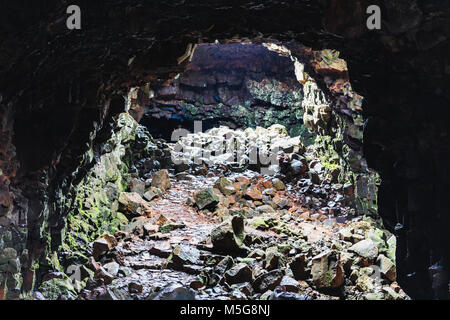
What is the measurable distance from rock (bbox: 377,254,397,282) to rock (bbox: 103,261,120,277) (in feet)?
13.7

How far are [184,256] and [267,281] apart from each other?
1.44m

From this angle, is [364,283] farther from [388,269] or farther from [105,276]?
[105,276]

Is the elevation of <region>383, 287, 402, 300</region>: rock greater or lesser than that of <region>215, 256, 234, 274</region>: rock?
lesser

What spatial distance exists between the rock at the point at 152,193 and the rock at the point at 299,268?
5.16 metres

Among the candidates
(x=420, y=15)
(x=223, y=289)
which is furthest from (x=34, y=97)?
(x=420, y=15)

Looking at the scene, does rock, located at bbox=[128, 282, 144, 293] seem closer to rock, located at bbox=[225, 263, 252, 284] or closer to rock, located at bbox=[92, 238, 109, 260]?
rock, located at bbox=[225, 263, 252, 284]

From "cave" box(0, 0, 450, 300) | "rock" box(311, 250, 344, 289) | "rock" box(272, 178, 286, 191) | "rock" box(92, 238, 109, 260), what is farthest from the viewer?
"rock" box(272, 178, 286, 191)

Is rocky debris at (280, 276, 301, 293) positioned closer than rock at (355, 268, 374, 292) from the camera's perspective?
Yes

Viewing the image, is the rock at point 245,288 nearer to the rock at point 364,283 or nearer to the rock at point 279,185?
the rock at point 364,283

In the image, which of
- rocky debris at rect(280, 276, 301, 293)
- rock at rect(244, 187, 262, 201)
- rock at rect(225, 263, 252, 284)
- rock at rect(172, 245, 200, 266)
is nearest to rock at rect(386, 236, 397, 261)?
rocky debris at rect(280, 276, 301, 293)

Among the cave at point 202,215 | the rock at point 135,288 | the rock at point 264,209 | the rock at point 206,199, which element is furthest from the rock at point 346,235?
the rock at point 135,288

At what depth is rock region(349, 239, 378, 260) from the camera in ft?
19.7

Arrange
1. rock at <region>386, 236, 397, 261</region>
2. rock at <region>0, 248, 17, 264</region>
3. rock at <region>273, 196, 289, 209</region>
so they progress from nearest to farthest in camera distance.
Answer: rock at <region>0, 248, 17, 264</region> → rock at <region>386, 236, 397, 261</region> → rock at <region>273, 196, 289, 209</region>

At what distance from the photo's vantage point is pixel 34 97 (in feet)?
12.9
